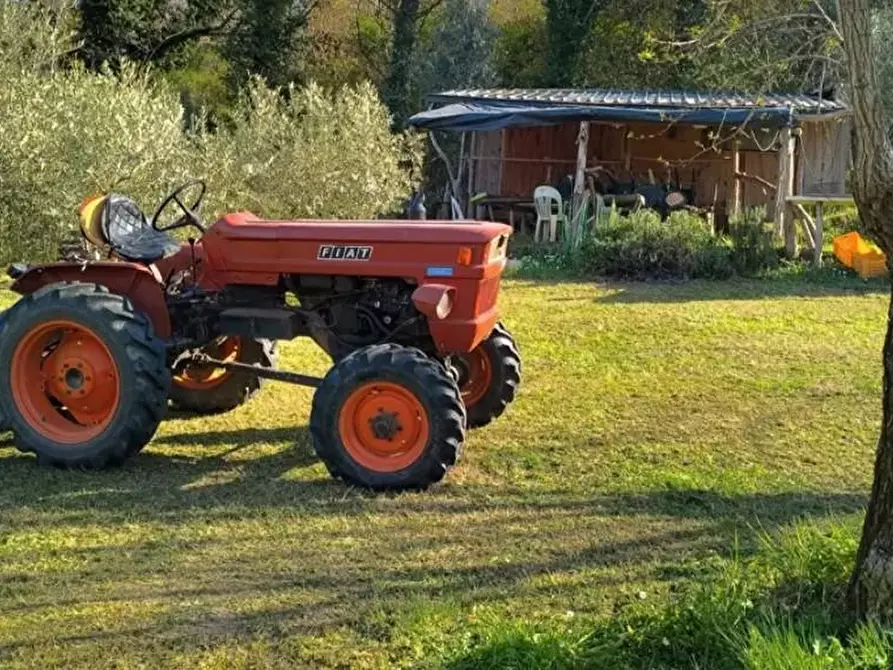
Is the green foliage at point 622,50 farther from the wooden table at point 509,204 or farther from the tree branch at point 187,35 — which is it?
the tree branch at point 187,35

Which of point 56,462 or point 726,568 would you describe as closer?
point 726,568

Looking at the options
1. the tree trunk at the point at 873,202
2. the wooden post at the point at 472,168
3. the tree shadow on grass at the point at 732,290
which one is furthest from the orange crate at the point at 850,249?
the tree trunk at the point at 873,202

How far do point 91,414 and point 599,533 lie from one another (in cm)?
264

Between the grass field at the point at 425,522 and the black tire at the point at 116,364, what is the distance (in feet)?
0.43

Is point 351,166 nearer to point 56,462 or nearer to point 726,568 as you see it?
point 56,462

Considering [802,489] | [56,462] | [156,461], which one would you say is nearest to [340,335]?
[156,461]

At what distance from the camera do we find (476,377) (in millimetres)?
5953

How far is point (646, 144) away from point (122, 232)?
14.6 m

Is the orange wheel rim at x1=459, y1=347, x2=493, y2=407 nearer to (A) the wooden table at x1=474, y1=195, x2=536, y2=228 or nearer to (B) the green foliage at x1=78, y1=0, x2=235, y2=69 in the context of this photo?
(A) the wooden table at x1=474, y1=195, x2=536, y2=228

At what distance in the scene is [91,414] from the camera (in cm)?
530

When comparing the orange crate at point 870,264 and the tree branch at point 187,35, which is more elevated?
the tree branch at point 187,35

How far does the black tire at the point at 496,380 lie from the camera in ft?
19.3

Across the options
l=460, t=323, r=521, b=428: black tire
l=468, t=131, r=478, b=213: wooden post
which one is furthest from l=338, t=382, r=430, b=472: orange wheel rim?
l=468, t=131, r=478, b=213: wooden post

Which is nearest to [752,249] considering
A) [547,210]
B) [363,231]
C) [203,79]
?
[547,210]
